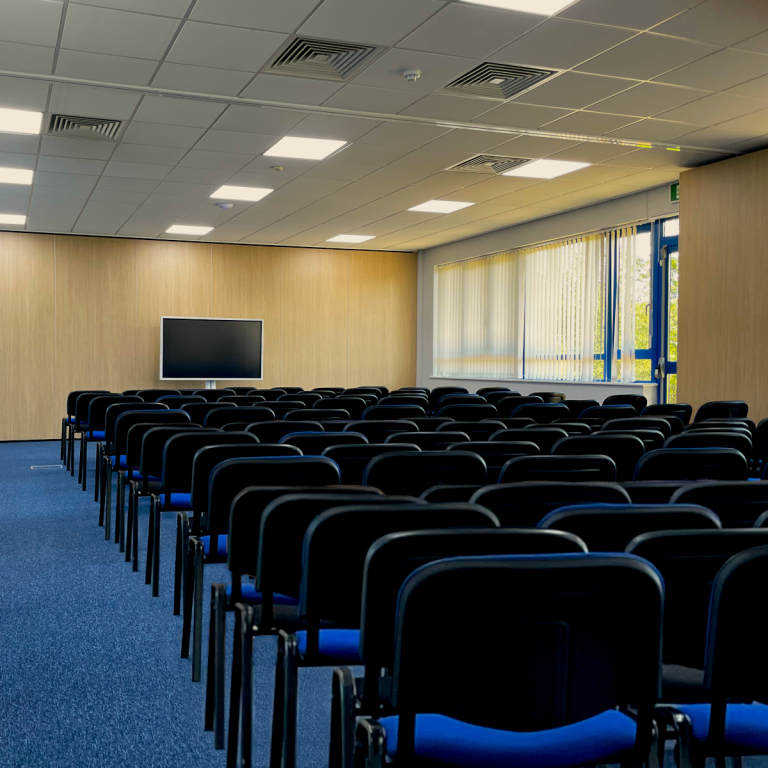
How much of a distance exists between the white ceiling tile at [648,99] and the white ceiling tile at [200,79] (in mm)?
3083

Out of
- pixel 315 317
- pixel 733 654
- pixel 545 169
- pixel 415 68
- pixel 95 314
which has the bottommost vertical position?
pixel 733 654

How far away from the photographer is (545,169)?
944 centimetres

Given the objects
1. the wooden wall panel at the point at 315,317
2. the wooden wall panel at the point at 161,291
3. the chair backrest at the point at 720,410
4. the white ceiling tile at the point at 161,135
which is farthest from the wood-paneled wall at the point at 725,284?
the wooden wall panel at the point at 161,291

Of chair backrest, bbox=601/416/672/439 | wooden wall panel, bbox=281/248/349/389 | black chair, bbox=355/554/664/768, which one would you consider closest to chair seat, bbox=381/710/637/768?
black chair, bbox=355/554/664/768

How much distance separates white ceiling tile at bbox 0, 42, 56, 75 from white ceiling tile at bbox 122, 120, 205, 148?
145cm

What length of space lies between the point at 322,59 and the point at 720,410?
184 inches

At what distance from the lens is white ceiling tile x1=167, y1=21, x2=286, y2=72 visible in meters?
5.39

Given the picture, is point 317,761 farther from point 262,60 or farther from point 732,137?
point 732,137

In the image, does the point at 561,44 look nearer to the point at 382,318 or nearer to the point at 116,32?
the point at 116,32

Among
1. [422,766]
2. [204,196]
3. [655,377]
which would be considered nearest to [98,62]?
[204,196]

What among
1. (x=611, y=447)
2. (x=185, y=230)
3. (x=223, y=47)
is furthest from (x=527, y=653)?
(x=185, y=230)

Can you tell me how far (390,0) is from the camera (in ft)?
16.2

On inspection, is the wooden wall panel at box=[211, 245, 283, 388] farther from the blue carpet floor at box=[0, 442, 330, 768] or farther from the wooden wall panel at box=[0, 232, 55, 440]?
the blue carpet floor at box=[0, 442, 330, 768]

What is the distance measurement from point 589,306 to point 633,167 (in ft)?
9.62
